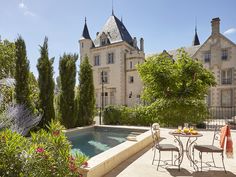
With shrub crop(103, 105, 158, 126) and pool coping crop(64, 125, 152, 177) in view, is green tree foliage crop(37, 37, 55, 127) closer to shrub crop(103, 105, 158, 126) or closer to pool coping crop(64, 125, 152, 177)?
shrub crop(103, 105, 158, 126)

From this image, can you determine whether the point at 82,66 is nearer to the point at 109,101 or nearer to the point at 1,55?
the point at 1,55

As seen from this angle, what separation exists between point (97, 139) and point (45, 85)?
4.02 metres

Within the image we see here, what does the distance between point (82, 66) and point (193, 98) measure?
7595mm

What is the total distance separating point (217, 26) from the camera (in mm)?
22094

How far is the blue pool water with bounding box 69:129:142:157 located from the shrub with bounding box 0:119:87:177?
526cm

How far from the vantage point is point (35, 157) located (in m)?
2.39

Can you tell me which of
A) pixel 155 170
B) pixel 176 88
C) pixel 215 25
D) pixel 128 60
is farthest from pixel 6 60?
pixel 215 25

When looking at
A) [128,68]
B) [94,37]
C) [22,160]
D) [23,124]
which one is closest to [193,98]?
[23,124]

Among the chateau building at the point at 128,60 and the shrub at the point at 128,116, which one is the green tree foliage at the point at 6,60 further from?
the shrub at the point at 128,116

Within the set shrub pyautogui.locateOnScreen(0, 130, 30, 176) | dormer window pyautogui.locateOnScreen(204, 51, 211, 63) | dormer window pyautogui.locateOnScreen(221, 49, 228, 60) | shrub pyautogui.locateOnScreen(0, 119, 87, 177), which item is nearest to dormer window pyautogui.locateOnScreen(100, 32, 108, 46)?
dormer window pyautogui.locateOnScreen(204, 51, 211, 63)

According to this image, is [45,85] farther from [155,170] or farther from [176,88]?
[176,88]

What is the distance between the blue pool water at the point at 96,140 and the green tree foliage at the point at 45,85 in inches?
70.5

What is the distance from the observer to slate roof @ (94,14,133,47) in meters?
27.0

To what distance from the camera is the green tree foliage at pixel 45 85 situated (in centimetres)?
1010
